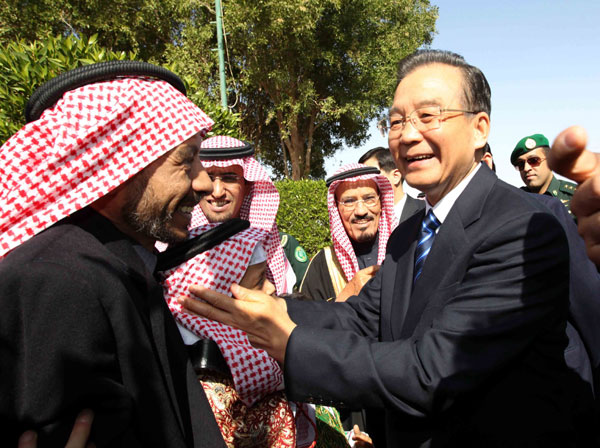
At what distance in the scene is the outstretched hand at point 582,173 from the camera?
96 cm

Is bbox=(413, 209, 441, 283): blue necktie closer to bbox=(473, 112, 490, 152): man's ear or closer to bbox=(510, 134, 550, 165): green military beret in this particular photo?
bbox=(473, 112, 490, 152): man's ear

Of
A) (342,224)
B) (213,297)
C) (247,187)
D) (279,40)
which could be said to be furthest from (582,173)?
(279,40)

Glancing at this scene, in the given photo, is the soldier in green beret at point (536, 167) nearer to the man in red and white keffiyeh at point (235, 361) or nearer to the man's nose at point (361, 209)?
the man's nose at point (361, 209)

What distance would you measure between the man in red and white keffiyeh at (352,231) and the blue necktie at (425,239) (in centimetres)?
211

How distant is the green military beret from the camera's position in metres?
6.30

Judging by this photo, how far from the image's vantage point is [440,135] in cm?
223

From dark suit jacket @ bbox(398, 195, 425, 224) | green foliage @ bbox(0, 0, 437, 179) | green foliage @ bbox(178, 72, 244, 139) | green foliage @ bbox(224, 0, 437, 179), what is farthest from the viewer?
green foliage @ bbox(224, 0, 437, 179)

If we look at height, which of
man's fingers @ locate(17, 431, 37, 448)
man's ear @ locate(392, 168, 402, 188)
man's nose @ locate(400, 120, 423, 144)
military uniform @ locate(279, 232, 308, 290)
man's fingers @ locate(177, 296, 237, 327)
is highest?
man's nose @ locate(400, 120, 423, 144)

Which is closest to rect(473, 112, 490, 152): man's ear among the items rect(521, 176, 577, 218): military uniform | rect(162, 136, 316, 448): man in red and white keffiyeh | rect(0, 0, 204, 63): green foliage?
rect(162, 136, 316, 448): man in red and white keffiyeh

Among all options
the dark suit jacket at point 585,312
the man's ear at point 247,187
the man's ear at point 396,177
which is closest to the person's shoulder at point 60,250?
the dark suit jacket at point 585,312

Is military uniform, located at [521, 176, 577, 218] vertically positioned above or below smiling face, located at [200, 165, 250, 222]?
above

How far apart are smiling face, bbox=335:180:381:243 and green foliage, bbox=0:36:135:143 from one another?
3.33 m

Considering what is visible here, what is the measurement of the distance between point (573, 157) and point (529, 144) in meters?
6.04

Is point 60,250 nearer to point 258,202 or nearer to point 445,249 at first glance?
point 445,249
